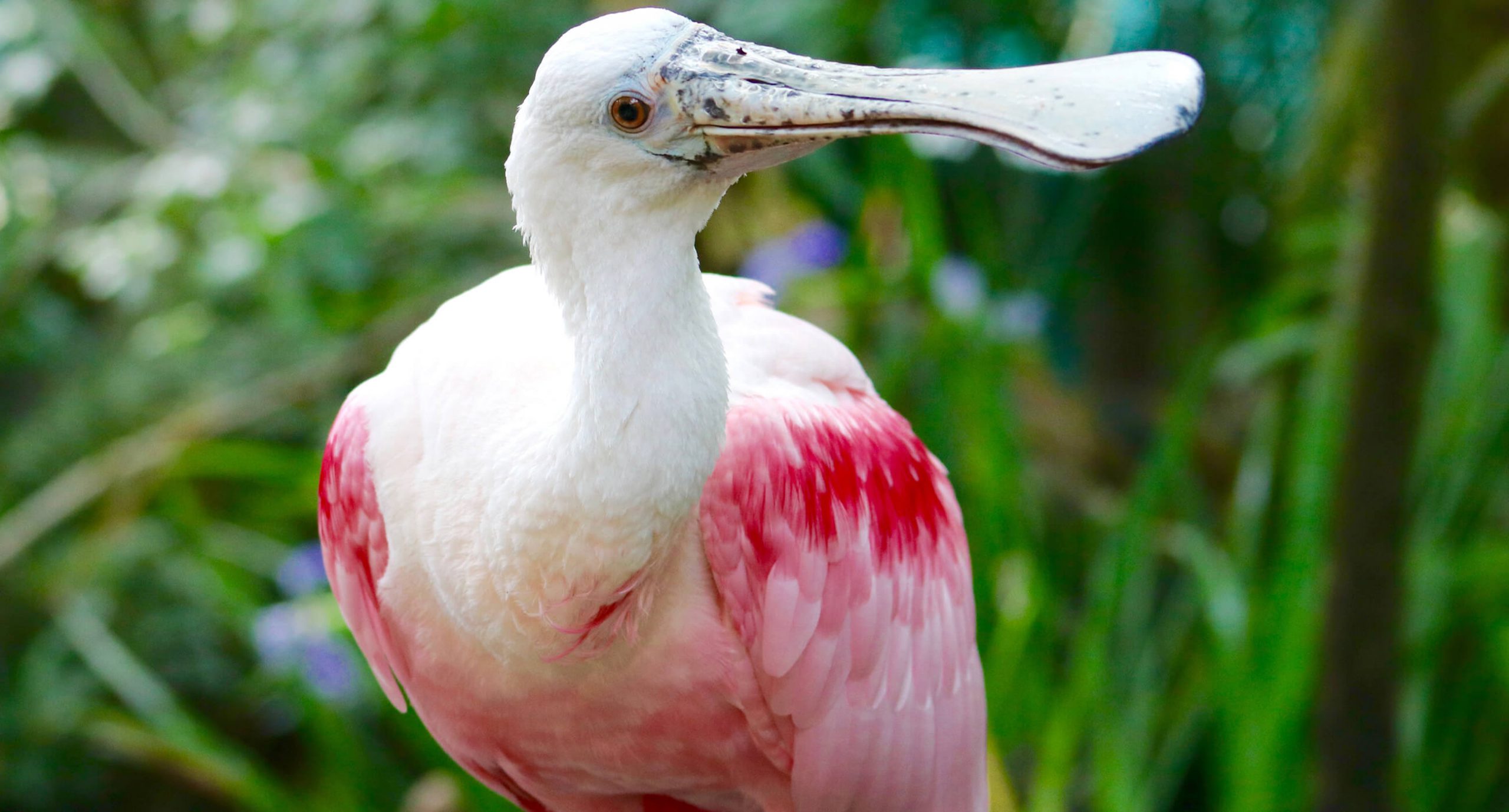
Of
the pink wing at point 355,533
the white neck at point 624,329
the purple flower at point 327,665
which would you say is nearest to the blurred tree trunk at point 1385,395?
the white neck at point 624,329

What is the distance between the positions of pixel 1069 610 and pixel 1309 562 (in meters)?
0.82

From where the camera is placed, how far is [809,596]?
4.00 ft

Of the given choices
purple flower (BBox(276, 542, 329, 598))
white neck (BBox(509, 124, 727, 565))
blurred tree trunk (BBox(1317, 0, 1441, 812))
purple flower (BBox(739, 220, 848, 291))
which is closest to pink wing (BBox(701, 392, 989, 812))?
white neck (BBox(509, 124, 727, 565))

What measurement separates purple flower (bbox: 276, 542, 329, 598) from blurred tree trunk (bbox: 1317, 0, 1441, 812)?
5.31 feet

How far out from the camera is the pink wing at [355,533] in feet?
4.08

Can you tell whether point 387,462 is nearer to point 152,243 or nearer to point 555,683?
point 555,683

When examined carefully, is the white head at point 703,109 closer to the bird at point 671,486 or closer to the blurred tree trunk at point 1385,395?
the bird at point 671,486

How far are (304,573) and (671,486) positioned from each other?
1.54 m

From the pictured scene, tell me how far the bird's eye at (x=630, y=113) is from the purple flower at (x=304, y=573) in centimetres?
155

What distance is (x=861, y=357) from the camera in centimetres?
265

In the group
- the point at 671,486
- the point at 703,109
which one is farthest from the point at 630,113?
the point at 671,486

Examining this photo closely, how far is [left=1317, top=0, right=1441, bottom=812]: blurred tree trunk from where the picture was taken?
1.70 metres

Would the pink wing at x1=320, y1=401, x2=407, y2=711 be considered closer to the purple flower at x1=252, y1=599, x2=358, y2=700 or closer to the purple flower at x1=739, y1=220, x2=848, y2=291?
the purple flower at x1=252, y1=599, x2=358, y2=700

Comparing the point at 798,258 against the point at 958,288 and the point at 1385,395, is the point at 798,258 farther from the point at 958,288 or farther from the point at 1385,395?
the point at 1385,395
